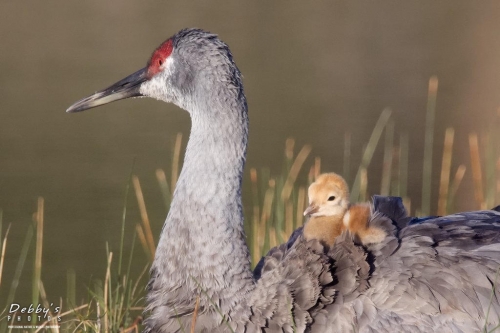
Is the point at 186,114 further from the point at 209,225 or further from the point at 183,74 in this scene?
the point at 209,225

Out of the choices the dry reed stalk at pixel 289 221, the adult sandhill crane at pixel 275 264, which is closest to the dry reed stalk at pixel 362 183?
the dry reed stalk at pixel 289 221

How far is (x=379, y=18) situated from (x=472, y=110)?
703cm

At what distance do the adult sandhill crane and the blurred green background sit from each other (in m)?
2.98

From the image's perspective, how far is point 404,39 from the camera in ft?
58.5

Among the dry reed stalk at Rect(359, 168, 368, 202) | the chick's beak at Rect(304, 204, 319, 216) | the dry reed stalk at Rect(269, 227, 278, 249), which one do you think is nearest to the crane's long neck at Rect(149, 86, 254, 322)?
the chick's beak at Rect(304, 204, 319, 216)

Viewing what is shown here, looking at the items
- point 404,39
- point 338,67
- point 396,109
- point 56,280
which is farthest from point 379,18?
point 56,280

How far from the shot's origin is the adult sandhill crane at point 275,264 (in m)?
3.88

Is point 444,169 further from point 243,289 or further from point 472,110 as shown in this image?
point 472,110

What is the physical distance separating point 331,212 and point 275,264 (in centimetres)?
35

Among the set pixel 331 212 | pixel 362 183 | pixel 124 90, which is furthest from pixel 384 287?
pixel 362 183

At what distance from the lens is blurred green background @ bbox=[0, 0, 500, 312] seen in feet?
32.2

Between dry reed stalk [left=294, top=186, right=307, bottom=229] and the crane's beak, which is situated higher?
the crane's beak

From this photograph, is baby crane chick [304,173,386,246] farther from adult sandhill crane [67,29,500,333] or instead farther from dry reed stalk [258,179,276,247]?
dry reed stalk [258,179,276,247]

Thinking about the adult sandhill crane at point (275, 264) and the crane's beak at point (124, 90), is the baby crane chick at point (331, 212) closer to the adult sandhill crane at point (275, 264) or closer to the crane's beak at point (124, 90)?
the adult sandhill crane at point (275, 264)
